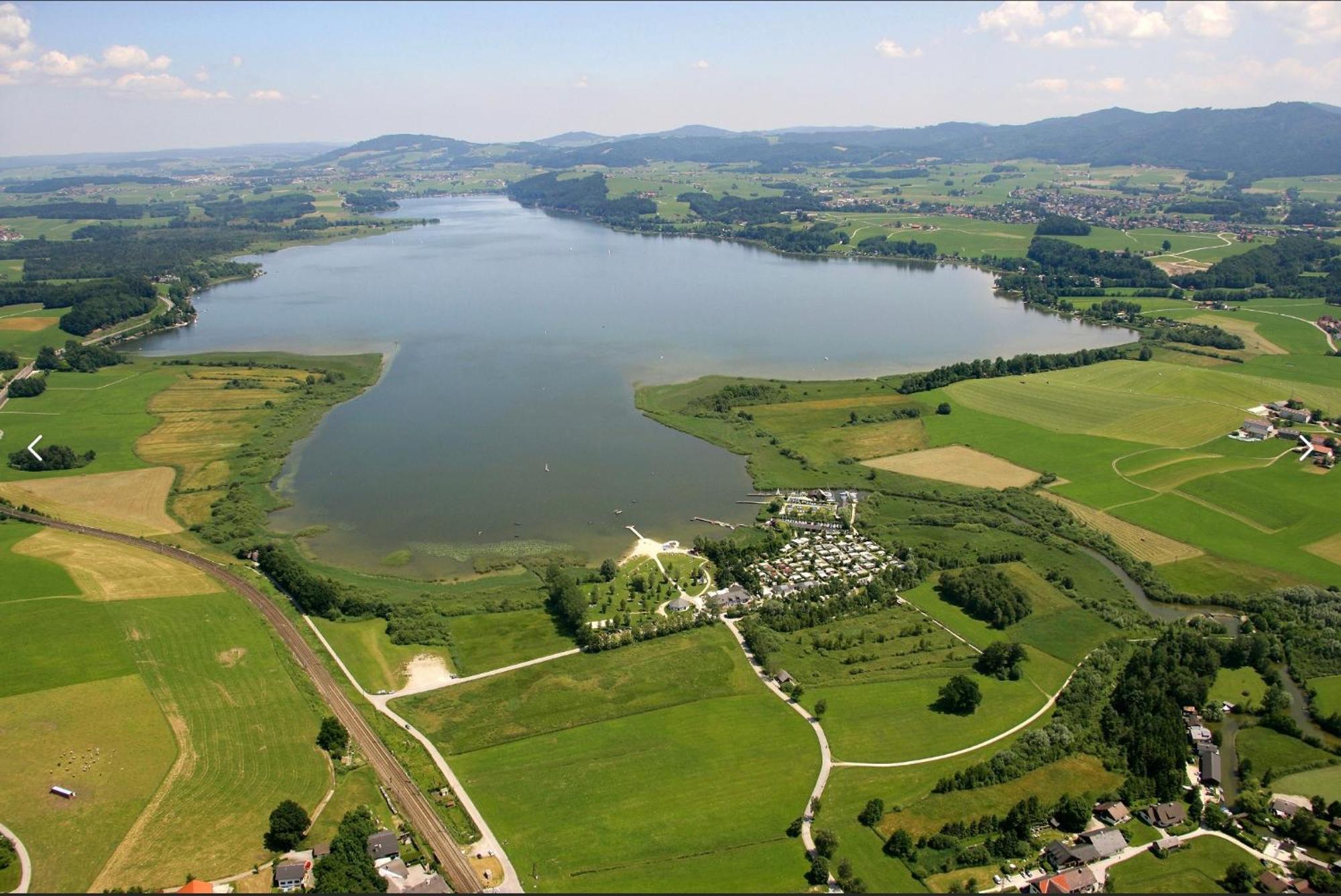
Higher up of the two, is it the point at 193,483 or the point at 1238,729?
the point at 193,483

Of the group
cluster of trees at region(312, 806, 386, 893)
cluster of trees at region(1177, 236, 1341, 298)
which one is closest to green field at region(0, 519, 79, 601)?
cluster of trees at region(312, 806, 386, 893)

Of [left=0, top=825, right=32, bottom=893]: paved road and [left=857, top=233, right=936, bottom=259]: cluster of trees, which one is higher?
Result: [left=857, top=233, right=936, bottom=259]: cluster of trees

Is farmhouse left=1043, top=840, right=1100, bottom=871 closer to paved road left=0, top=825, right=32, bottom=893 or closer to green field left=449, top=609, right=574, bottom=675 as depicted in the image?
green field left=449, top=609, right=574, bottom=675

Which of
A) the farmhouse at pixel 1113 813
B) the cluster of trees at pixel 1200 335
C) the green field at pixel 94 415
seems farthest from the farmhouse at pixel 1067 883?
the cluster of trees at pixel 1200 335

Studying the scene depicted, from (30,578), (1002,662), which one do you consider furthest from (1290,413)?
(30,578)

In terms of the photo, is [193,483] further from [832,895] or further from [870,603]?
[832,895]

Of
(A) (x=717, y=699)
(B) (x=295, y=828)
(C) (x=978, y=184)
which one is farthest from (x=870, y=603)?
(C) (x=978, y=184)
